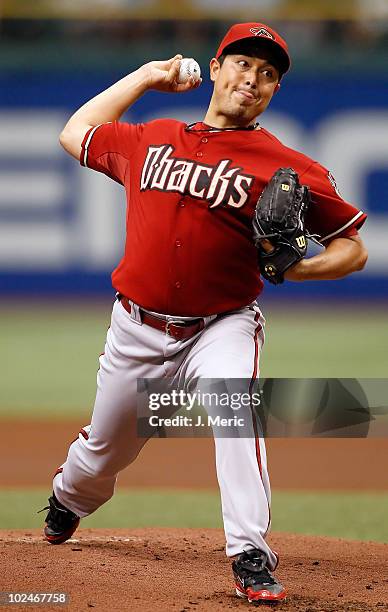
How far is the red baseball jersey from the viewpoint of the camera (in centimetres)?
383

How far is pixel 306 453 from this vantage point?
6844 mm

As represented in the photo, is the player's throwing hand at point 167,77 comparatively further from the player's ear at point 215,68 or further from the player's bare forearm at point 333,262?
the player's bare forearm at point 333,262

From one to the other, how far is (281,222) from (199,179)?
436 mm

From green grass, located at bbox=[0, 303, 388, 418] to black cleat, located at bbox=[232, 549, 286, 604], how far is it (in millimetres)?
4224

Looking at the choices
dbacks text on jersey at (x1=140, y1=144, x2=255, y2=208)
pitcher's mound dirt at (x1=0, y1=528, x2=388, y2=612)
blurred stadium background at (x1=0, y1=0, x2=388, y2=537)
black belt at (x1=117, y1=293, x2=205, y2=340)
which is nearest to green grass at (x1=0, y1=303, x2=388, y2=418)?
blurred stadium background at (x1=0, y1=0, x2=388, y2=537)

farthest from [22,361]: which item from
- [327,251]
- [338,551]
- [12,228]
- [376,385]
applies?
[327,251]

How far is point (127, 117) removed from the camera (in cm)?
1260

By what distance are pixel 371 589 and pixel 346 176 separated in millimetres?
8973

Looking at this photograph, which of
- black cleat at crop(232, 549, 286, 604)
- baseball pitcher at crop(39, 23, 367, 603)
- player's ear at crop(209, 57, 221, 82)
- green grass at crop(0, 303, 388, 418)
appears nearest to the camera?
black cleat at crop(232, 549, 286, 604)

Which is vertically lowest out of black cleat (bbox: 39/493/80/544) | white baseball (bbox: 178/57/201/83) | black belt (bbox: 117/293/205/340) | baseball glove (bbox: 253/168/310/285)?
black cleat (bbox: 39/493/80/544)

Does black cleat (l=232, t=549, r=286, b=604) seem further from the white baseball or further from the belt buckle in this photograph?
the white baseball

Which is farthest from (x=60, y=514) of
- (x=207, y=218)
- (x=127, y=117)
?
(x=127, y=117)

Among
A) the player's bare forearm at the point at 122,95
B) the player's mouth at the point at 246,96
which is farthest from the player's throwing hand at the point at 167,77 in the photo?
the player's mouth at the point at 246,96

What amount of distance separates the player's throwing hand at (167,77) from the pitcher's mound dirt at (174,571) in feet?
6.12
